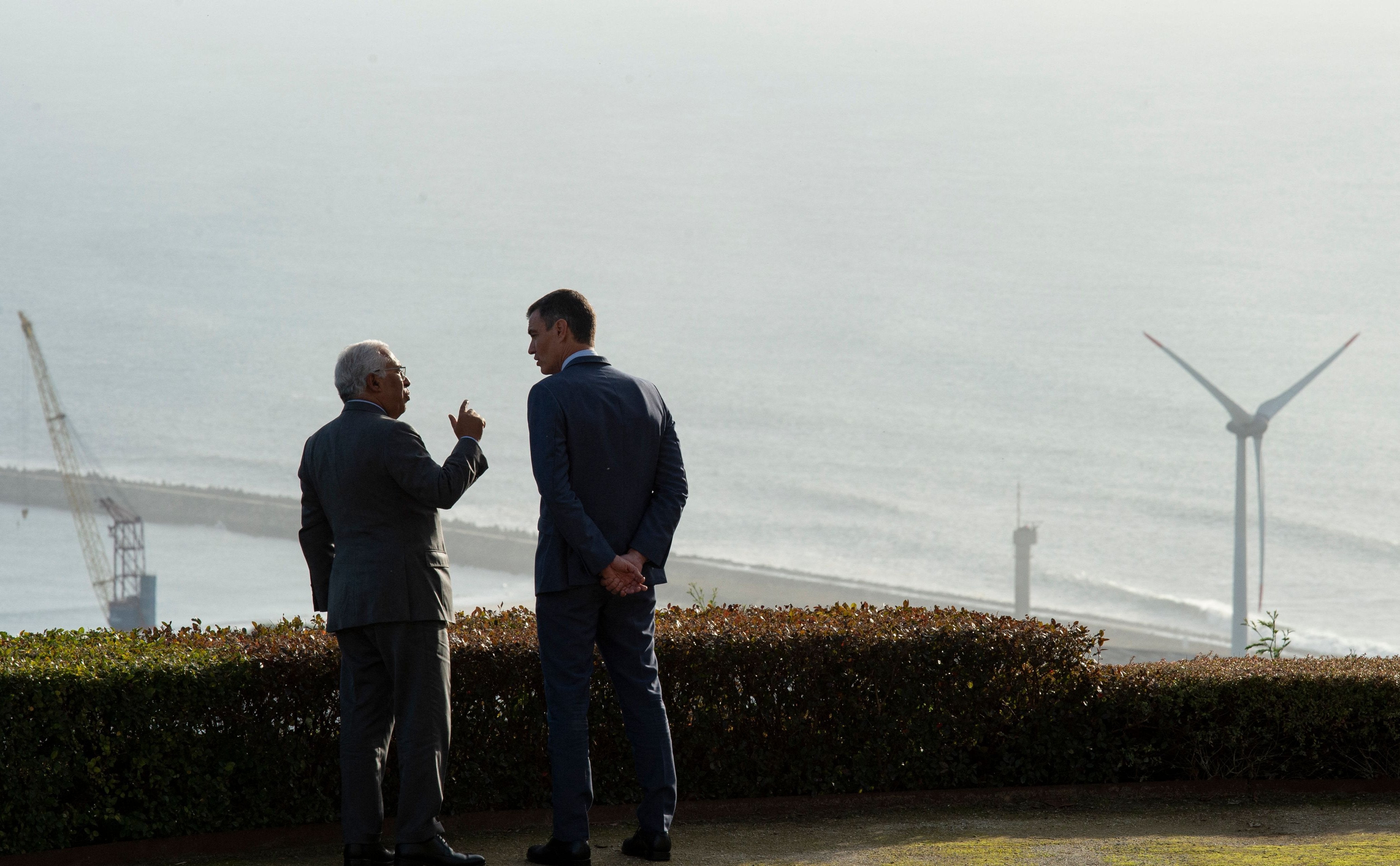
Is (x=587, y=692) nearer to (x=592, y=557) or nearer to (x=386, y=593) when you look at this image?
(x=592, y=557)

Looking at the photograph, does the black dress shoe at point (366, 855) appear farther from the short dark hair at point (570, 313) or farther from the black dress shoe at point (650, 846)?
the short dark hair at point (570, 313)

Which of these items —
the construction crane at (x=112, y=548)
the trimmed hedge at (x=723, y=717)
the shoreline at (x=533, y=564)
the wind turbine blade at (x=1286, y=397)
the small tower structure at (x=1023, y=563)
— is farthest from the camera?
the construction crane at (x=112, y=548)

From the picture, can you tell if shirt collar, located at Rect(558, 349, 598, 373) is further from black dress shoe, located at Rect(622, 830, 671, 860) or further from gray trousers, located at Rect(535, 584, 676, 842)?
black dress shoe, located at Rect(622, 830, 671, 860)

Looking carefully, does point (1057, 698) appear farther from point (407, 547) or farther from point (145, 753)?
point (145, 753)

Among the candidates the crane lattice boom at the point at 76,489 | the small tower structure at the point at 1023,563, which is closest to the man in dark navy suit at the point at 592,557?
the small tower structure at the point at 1023,563

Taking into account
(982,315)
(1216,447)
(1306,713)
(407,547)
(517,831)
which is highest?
(982,315)

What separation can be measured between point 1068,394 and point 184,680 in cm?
16672

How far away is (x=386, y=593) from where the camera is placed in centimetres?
479

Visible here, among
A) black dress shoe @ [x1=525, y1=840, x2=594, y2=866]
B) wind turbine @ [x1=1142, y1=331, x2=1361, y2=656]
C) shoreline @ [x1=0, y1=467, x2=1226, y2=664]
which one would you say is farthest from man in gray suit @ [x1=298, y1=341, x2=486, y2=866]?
shoreline @ [x1=0, y1=467, x2=1226, y2=664]

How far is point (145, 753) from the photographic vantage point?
5.21 metres

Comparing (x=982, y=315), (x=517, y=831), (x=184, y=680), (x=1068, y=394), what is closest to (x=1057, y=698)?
(x=517, y=831)

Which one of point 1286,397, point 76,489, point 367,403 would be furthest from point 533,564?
point 367,403

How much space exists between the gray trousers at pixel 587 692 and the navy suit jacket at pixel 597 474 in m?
0.11

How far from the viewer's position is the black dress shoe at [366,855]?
4.98 metres
